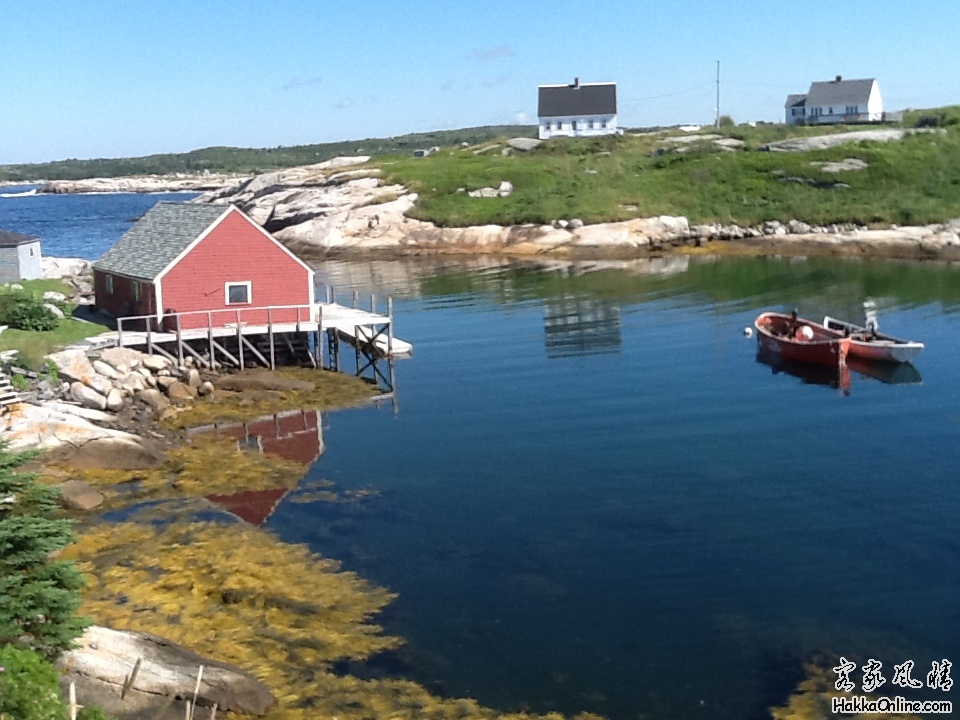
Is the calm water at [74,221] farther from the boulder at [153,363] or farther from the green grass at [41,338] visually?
the boulder at [153,363]

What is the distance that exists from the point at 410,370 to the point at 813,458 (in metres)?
17.4

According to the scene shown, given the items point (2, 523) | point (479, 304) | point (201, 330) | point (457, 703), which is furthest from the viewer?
point (479, 304)

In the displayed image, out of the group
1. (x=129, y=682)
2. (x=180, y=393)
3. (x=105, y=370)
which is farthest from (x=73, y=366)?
(x=129, y=682)

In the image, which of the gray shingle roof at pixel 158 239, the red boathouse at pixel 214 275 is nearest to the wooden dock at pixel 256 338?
the red boathouse at pixel 214 275

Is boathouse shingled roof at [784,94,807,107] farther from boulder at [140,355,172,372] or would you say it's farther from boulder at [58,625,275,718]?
boulder at [58,625,275,718]

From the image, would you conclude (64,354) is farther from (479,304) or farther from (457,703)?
(479,304)

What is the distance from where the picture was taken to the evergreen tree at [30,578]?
1408cm

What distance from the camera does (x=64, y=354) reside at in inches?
1326

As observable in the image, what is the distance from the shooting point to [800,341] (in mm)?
41281

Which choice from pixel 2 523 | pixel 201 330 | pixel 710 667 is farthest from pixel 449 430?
pixel 2 523

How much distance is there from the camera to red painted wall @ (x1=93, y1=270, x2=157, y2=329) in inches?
1548

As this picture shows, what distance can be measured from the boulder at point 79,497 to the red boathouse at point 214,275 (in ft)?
45.0

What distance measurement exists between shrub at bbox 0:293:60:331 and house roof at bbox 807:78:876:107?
108 m

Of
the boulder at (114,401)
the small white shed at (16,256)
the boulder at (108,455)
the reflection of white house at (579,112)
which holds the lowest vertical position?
the boulder at (108,455)
